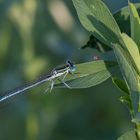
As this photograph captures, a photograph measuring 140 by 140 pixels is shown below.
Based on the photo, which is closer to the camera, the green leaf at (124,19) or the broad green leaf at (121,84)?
the broad green leaf at (121,84)

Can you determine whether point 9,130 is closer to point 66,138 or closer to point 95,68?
point 66,138

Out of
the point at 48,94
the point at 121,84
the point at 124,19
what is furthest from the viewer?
the point at 48,94

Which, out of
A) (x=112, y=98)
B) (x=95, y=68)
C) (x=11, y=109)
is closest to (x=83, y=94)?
(x=112, y=98)

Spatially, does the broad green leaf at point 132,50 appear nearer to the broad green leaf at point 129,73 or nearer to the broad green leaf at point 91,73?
the broad green leaf at point 129,73

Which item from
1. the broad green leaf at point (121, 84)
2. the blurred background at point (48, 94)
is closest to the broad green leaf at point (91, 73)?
the broad green leaf at point (121, 84)

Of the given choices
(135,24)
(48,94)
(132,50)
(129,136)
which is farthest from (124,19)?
(48,94)

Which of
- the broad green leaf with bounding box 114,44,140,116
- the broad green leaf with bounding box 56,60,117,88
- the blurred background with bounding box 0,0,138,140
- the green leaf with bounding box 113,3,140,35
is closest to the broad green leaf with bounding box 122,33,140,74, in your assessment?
the broad green leaf with bounding box 114,44,140,116

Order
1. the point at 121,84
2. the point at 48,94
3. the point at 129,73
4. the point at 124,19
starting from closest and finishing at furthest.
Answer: the point at 129,73
the point at 121,84
the point at 124,19
the point at 48,94

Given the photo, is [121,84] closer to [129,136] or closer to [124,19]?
[129,136]
